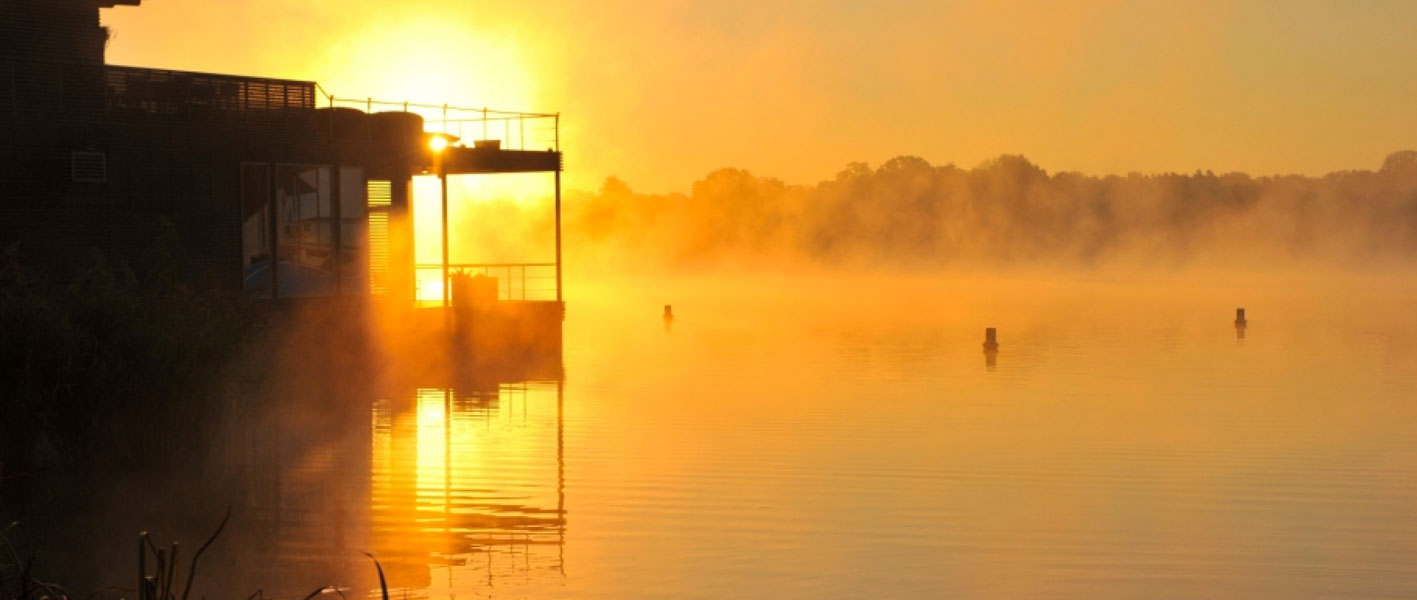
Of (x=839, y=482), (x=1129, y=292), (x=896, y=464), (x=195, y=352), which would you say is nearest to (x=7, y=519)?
(x=195, y=352)

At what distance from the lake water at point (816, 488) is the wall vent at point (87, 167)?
5.16 meters

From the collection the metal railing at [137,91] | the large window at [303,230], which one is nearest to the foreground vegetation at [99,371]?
the metal railing at [137,91]

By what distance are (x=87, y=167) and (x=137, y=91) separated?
80.7 inches

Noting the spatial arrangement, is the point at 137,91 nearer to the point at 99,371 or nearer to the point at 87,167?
the point at 87,167

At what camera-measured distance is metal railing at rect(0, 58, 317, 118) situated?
29828 millimetres

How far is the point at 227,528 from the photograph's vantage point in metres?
18.0

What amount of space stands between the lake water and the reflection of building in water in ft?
0.19

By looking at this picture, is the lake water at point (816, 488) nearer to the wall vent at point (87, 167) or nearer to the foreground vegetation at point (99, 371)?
the foreground vegetation at point (99, 371)

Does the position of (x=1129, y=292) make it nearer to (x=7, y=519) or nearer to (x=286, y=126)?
(x=286, y=126)

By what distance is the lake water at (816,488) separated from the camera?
15586 millimetres

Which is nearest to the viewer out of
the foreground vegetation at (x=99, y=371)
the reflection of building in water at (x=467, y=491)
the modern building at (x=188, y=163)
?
the reflection of building in water at (x=467, y=491)

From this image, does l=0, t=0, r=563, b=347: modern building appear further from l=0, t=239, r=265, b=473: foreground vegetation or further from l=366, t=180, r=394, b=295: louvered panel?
l=0, t=239, r=265, b=473: foreground vegetation

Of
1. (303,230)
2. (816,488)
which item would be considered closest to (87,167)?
(303,230)

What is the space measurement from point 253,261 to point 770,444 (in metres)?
13.0
